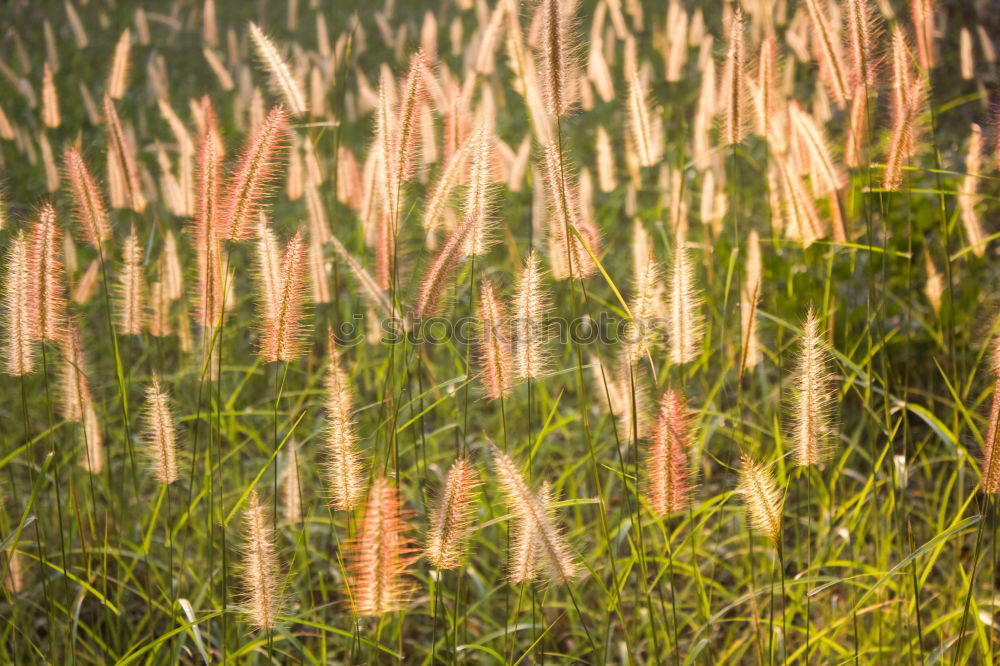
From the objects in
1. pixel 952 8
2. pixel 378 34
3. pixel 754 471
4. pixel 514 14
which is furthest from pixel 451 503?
pixel 378 34

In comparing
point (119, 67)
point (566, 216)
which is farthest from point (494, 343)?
point (119, 67)

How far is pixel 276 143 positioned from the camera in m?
1.43

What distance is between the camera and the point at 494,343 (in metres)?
1.37

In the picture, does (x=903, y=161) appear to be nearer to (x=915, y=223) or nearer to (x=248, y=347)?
(x=915, y=223)

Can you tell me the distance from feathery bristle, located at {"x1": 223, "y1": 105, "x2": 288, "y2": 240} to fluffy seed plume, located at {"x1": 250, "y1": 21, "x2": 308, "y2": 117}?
313 mm

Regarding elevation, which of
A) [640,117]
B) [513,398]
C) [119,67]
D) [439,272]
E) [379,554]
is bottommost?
[513,398]

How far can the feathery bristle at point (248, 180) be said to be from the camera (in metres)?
1.35

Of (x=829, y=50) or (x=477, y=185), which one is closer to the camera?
(x=477, y=185)

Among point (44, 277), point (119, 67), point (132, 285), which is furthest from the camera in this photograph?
point (119, 67)

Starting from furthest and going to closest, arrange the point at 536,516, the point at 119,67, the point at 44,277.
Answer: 1. the point at 119,67
2. the point at 44,277
3. the point at 536,516

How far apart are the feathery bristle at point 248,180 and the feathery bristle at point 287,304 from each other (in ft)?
0.32

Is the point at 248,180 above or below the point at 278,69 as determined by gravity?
below

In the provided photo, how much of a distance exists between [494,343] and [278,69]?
0.73 m

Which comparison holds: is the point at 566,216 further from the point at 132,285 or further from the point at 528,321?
the point at 132,285
